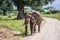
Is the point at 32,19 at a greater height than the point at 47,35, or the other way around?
the point at 32,19

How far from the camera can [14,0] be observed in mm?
43500

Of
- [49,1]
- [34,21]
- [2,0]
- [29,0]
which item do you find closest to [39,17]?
[34,21]

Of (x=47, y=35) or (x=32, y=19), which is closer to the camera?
(x=47, y=35)

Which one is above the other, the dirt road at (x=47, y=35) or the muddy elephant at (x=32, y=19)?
the muddy elephant at (x=32, y=19)

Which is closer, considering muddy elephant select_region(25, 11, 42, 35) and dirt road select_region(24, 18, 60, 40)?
dirt road select_region(24, 18, 60, 40)

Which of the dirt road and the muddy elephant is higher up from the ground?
the muddy elephant

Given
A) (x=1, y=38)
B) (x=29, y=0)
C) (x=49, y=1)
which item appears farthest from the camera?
(x=49, y=1)

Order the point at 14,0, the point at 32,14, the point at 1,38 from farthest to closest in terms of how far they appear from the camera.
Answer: the point at 14,0, the point at 32,14, the point at 1,38

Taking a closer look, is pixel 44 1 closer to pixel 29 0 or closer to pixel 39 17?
pixel 29 0

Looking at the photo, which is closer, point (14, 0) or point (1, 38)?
point (1, 38)

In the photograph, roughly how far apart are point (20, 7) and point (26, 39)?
3178 centimetres

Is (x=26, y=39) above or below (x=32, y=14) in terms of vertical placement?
below

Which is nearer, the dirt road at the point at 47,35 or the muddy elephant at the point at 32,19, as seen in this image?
the dirt road at the point at 47,35

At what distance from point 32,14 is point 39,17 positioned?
0.97 metres
